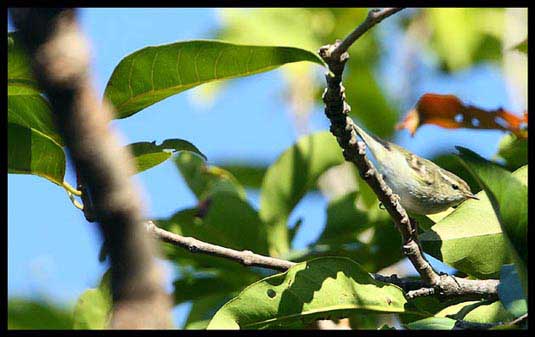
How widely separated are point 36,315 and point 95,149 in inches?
94.8

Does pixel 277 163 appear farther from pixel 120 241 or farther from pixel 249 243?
pixel 120 241

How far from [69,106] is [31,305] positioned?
248 cm

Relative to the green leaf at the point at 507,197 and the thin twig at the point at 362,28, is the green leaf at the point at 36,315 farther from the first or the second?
the green leaf at the point at 507,197

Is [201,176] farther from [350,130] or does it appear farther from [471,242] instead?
[350,130]

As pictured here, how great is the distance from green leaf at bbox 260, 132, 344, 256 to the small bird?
641mm

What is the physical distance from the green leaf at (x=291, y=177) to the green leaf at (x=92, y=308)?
591 mm

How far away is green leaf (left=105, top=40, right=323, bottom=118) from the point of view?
1.68 metres

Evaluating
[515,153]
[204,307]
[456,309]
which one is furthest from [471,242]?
[204,307]

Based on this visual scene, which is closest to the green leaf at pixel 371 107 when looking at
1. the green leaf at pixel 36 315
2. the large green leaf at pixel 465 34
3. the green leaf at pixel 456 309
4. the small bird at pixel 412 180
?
the small bird at pixel 412 180

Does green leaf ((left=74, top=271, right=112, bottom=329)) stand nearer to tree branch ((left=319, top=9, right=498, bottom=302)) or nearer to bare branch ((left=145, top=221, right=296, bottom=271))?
bare branch ((left=145, top=221, right=296, bottom=271))

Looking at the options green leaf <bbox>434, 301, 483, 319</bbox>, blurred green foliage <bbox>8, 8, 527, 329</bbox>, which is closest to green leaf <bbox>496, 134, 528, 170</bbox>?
blurred green foliage <bbox>8, 8, 527, 329</bbox>

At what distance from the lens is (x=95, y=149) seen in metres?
0.66

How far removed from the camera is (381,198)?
159 centimetres

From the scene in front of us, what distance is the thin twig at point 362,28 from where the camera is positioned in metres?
1.35
